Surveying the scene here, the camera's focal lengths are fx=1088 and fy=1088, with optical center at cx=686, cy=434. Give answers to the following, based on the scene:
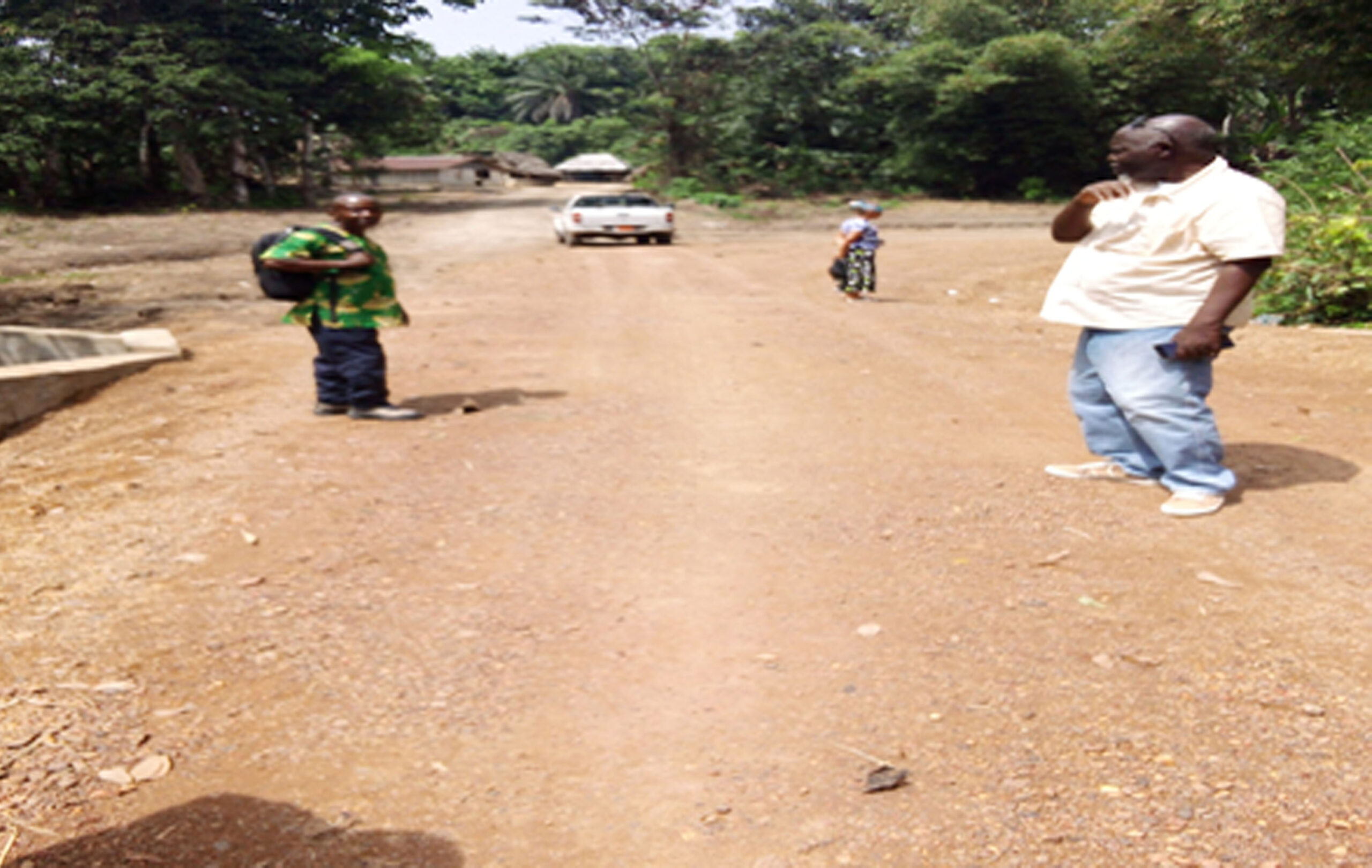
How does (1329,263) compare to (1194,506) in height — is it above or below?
above

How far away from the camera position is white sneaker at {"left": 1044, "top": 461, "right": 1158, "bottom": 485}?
4930 millimetres

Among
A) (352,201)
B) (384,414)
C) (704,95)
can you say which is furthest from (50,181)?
(384,414)

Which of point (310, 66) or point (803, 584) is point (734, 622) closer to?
point (803, 584)

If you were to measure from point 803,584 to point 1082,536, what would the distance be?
48.0 inches

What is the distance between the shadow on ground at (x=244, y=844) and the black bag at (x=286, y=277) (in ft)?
14.0

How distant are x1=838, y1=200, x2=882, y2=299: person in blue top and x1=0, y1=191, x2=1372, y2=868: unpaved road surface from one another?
606cm

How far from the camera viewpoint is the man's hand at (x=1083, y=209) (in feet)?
14.3

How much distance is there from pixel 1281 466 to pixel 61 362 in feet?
25.5

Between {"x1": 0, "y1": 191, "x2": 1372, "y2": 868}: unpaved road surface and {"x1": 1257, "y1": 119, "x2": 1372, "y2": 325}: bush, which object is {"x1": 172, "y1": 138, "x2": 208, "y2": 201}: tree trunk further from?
{"x1": 1257, "y1": 119, "x2": 1372, "y2": 325}: bush

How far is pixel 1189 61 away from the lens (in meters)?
36.7

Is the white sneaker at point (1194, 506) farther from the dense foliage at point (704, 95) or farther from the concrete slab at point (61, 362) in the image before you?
the dense foliage at point (704, 95)

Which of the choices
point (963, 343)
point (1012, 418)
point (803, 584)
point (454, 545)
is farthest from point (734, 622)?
point (963, 343)

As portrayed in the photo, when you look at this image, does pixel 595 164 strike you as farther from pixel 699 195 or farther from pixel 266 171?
pixel 266 171

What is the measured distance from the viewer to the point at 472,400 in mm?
6969
